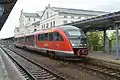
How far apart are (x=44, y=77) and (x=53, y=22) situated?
2230 inches

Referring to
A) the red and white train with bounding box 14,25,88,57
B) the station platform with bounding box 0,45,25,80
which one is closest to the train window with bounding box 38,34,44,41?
the red and white train with bounding box 14,25,88,57

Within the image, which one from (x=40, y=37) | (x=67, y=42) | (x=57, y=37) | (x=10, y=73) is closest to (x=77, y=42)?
(x=67, y=42)

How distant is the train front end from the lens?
738 inches

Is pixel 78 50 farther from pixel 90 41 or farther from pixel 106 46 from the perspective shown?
pixel 90 41

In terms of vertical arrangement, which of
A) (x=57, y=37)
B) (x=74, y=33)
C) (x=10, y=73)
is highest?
(x=74, y=33)

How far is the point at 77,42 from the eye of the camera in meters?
19.1

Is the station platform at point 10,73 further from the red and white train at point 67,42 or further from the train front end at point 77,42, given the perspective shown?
the train front end at point 77,42

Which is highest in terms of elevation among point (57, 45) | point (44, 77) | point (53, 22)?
point (53, 22)

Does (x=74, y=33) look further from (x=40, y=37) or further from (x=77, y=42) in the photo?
(x=40, y=37)

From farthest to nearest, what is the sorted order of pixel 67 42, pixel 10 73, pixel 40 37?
pixel 40 37
pixel 67 42
pixel 10 73

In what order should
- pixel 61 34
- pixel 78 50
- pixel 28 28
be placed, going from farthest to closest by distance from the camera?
pixel 28 28, pixel 61 34, pixel 78 50

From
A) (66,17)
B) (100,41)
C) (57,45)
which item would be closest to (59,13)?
(66,17)

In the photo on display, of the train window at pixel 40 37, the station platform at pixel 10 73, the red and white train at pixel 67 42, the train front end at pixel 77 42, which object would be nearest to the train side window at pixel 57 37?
the red and white train at pixel 67 42

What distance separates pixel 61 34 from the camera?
19922 millimetres
